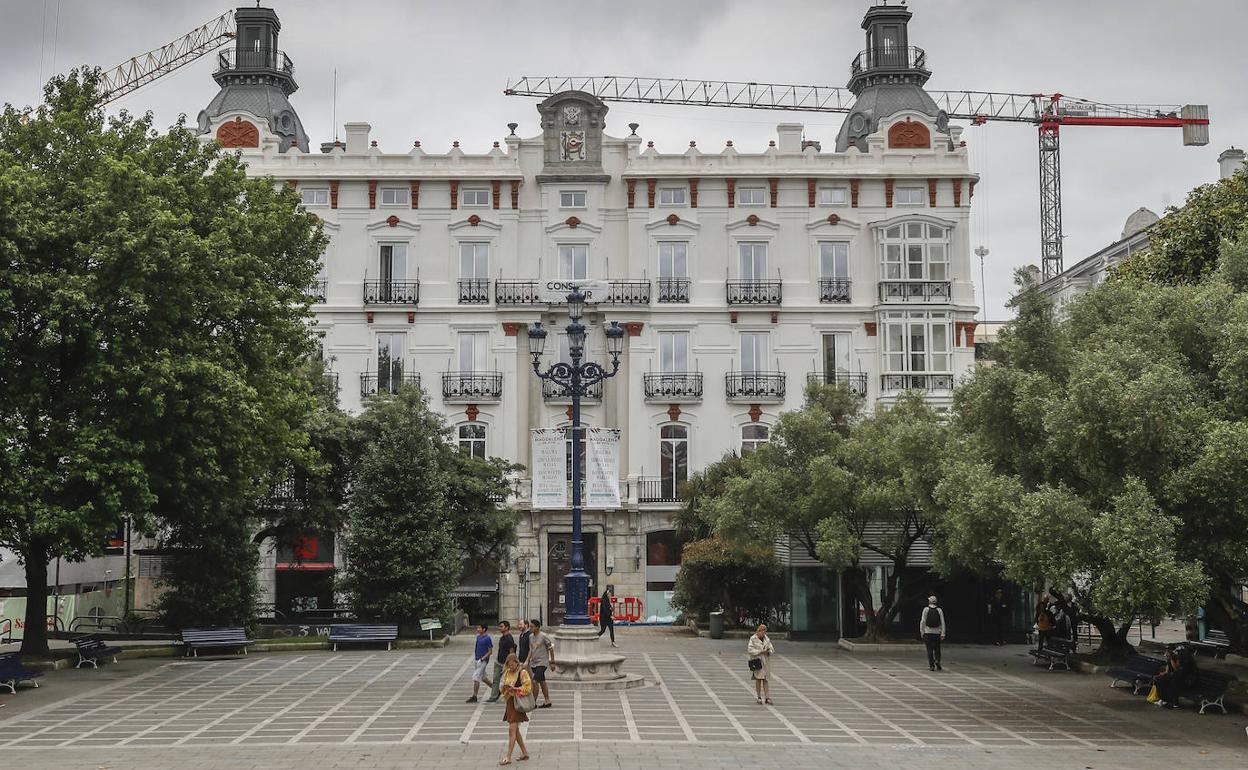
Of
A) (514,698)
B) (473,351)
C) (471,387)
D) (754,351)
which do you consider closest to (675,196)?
(754,351)

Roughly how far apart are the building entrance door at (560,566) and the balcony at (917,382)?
12960 mm

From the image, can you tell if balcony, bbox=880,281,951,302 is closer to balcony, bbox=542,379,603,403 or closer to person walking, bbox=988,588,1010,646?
balcony, bbox=542,379,603,403

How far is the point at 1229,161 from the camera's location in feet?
161

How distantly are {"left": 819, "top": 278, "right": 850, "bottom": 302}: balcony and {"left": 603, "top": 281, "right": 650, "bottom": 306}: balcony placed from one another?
22.9 feet

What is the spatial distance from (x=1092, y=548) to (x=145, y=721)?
15.9 metres

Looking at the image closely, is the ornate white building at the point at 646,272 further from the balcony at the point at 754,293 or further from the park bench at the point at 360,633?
the park bench at the point at 360,633

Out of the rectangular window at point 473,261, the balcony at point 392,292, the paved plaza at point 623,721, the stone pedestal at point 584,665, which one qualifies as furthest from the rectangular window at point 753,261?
the stone pedestal at point 584,665

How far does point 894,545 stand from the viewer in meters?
35.2

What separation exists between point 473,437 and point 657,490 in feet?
24.6

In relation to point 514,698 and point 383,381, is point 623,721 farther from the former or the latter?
point 383,381

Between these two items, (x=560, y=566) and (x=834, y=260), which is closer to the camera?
(x=560, y=566)

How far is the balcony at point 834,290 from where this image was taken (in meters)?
49.9

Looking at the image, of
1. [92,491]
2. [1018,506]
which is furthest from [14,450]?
[1018,506]

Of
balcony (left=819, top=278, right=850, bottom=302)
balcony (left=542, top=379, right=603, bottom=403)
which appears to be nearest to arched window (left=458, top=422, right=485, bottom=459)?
balcony (left=542, top=379, right=603, bottom=403)
